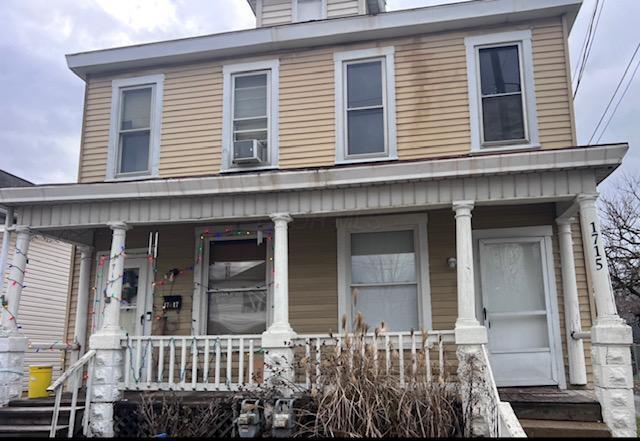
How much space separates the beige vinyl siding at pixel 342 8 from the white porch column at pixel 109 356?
5107mm

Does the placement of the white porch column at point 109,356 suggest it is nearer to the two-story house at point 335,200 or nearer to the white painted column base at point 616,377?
the two-story house at point 335,200

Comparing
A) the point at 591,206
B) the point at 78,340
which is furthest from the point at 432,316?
the point at 78,340

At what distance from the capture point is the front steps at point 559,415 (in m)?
5.30

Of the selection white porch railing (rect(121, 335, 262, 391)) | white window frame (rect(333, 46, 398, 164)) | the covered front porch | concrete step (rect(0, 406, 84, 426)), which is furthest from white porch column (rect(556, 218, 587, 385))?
concrete step (rect(0, 406, 84, 426))

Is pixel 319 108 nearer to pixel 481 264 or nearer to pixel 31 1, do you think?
pixel 481 264

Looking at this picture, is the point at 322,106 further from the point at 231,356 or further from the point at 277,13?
the point at 231,356

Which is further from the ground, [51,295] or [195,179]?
[195,179]

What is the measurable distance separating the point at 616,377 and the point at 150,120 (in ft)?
24.0

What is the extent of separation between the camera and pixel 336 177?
6.45m

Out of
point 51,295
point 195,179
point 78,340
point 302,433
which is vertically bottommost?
point 302,433

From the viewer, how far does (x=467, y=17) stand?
764 centimetres

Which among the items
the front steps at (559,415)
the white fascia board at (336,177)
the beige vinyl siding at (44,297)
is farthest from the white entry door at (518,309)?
the beige vinyl siding at (44,297)

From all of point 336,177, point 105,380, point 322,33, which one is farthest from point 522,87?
point 105,380

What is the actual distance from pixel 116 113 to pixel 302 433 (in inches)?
238
